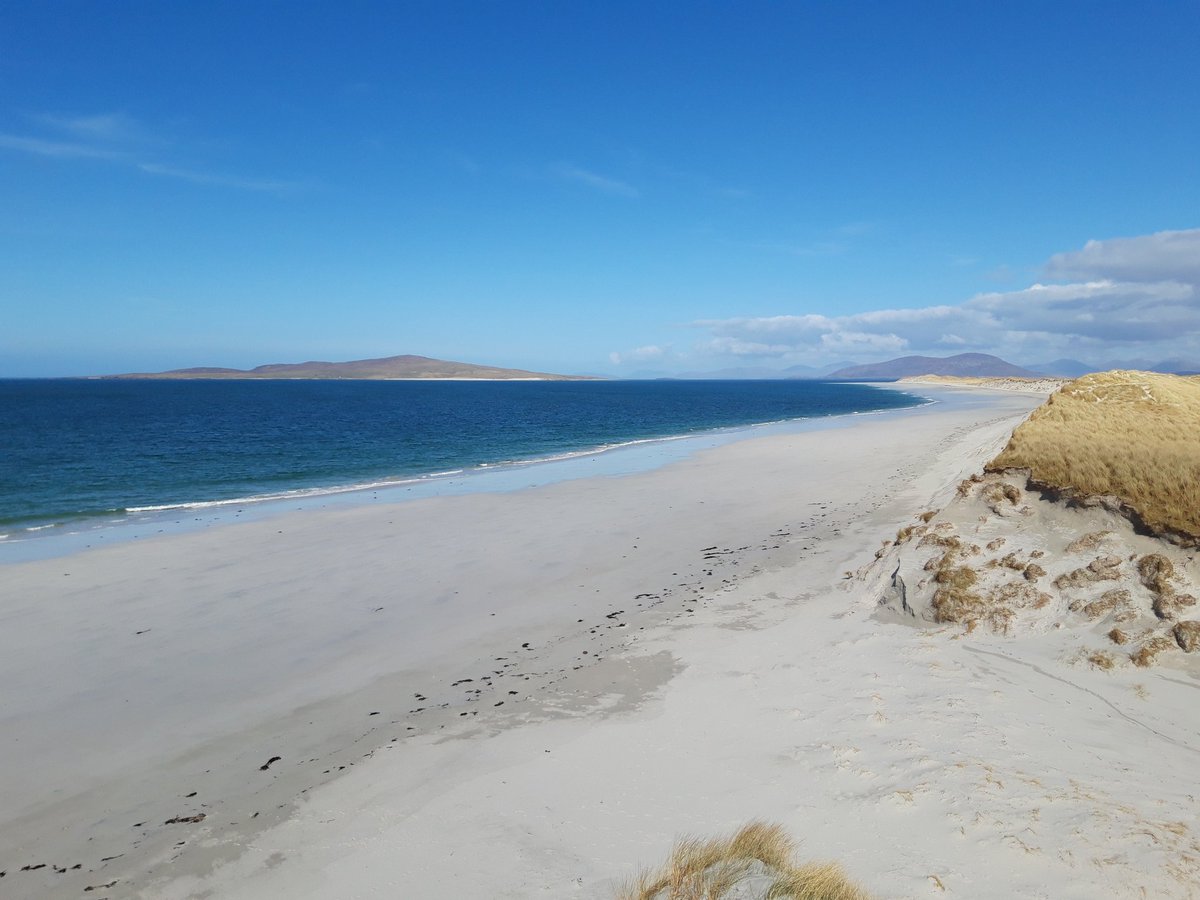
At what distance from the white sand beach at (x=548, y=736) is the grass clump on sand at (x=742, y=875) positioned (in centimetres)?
28

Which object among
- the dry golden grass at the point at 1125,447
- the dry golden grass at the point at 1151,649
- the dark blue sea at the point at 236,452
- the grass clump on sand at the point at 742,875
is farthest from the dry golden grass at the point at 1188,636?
the dark blue sea at the point at 236,452

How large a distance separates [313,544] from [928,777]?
1611 cm

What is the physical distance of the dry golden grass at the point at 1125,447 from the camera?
10.5 meters

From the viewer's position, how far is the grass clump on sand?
4703 mm

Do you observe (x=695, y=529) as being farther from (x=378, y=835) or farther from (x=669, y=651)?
(x=378, y=835)

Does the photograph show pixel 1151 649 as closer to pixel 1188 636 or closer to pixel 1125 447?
pixel 1188 636

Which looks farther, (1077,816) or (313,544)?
(313,544)

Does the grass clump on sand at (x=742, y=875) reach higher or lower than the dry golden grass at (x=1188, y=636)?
lower

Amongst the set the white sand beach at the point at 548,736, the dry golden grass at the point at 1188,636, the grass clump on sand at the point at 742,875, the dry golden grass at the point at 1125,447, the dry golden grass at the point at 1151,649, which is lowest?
the white sand beach at the point at 548,736

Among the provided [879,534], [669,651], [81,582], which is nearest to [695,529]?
[879,534]

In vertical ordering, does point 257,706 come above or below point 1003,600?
below

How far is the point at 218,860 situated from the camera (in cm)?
607

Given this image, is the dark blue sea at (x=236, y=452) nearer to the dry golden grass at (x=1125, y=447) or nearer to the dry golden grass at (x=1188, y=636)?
the dry golden grass at (x=1125, y=447)

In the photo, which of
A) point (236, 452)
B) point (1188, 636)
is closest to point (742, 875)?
point (1188, 636)
